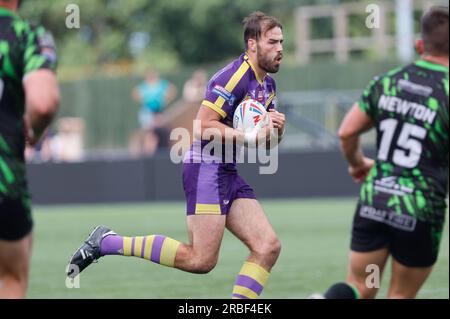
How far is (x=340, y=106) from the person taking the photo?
81.1 feet

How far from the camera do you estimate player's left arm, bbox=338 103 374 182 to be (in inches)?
276

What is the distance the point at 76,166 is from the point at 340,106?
19.9 feet

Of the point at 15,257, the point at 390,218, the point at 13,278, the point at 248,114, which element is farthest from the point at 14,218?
the point at 390,218

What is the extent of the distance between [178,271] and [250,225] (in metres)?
4.82

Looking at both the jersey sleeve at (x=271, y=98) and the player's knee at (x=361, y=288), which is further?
the jersey sleeve at (x=271, y=98)

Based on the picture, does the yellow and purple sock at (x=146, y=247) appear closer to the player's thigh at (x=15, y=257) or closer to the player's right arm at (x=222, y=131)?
the player's right arm at (x=222, y=131)

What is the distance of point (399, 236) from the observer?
22.2 ft

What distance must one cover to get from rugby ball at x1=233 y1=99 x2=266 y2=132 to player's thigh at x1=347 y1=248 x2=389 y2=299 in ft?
3.48

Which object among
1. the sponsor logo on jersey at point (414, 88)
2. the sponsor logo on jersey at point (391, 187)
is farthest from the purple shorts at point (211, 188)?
the sponsor logo on jersey at point (414, 88)

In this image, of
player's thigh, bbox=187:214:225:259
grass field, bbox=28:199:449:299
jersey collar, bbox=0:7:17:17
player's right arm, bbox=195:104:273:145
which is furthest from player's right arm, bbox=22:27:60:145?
grass field, bbox=28:199:449:299

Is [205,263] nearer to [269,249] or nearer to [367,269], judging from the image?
[269,249]

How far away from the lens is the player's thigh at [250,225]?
739cm

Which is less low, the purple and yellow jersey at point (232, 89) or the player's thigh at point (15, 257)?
the purple and yellow jersey at point (232, 89)

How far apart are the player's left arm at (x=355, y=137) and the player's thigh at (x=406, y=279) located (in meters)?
0.80
